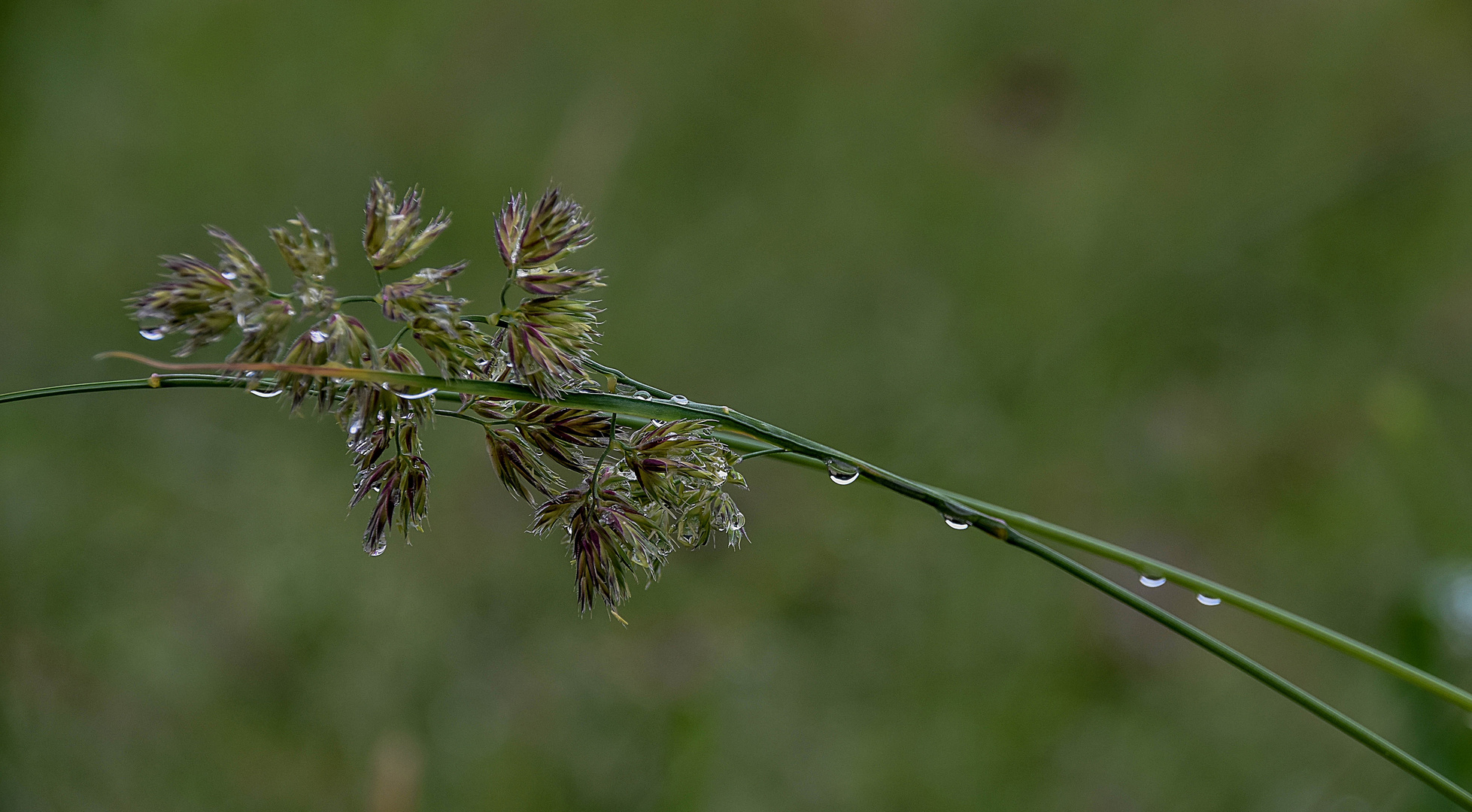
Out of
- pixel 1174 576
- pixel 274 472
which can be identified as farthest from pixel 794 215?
pixel 1174 576

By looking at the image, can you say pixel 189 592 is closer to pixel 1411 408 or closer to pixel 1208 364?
pixel 1411 408

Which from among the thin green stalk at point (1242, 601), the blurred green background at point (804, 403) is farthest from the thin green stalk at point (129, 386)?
the blurred green background at point (804, 403)

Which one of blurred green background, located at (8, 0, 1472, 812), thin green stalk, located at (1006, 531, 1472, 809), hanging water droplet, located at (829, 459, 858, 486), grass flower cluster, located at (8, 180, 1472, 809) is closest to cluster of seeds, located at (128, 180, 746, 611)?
grass flower cluster, located at (8, 180, 1472, 809)

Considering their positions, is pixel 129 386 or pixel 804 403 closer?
pixel 129 386

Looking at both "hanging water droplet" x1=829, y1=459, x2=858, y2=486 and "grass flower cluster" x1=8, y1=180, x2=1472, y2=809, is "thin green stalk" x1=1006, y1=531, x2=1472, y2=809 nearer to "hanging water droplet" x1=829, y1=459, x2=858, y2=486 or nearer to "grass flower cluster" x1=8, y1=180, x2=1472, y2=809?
"grass flower cluster" x1=8, y1=180, x2=1472, y2=809

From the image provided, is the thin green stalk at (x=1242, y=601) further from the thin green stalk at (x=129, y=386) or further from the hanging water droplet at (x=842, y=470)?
the thin green stalk at (x=129, y=386)

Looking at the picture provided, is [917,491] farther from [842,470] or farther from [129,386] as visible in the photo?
[129,386]

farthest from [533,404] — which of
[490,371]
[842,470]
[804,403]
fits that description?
Answer: [804,403]
